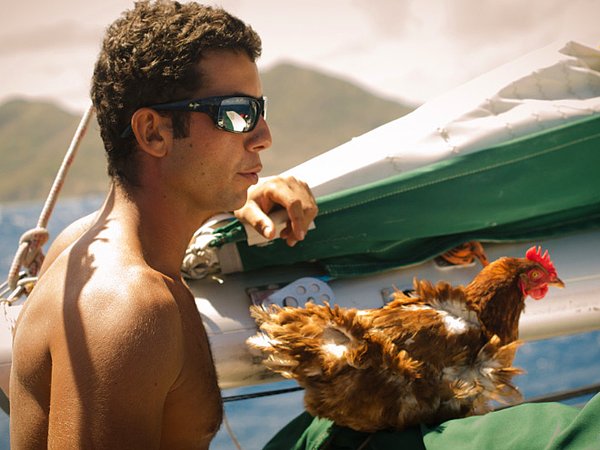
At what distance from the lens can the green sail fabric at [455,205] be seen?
7.73ft

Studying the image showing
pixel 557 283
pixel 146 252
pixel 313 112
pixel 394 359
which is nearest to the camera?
pixel 146 252

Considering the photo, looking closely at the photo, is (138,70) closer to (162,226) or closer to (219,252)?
(162,226)

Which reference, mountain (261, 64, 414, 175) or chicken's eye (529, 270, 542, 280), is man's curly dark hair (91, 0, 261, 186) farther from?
mountain (261, 64, 414, 175)

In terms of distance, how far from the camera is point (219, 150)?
5.76ft

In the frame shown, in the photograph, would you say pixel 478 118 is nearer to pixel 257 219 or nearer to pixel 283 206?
pixel 283 206

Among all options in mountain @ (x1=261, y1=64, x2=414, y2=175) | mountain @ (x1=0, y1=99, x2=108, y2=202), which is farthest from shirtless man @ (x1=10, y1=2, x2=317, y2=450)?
mountain @ (x1=261, y1=64, x2=414, y2=175)

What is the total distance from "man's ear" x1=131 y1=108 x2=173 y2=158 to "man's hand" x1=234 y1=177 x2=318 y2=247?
20.4 inches

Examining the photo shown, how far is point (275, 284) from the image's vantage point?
2.34m

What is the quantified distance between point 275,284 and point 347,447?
2.03ft

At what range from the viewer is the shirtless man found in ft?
4.60

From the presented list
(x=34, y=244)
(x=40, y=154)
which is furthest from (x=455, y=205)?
(x=40, y=154)

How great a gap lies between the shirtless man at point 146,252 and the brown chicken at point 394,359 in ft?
0.73

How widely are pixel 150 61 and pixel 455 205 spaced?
1095 mm

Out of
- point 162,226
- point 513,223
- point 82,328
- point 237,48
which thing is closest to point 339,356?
point 162,226
